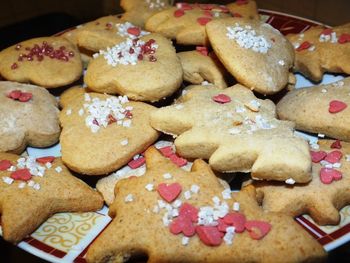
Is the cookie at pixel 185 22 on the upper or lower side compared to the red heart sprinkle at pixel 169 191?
upper

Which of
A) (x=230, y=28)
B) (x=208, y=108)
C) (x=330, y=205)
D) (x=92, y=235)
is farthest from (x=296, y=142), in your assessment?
(x=92, y=235)

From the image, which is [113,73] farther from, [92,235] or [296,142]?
[296,142]

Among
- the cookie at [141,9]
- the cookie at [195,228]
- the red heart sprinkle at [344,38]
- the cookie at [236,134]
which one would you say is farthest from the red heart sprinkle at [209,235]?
the cookie at [141,9]

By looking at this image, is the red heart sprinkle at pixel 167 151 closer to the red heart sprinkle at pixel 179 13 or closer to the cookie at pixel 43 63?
the cookie at pixel 43 63

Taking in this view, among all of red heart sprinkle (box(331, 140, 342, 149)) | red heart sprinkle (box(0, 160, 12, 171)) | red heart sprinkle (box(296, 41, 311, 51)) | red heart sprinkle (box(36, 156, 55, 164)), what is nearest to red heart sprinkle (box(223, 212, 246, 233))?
red heart sprinkle (box(331, 140, 342, 149))

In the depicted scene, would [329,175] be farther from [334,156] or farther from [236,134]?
[236,134]

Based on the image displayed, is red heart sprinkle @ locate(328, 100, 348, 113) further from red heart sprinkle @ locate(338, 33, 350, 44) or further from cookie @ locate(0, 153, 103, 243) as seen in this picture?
cookie @ locate(0, 153, 103, 243)

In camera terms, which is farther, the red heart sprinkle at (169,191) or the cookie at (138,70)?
the cookie at (138,70)

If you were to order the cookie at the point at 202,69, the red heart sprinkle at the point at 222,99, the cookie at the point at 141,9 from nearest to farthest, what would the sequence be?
the red heart sprinkle at the point at 222,99 < the cookie at the point at 202,69 < the cookie at the point at 141,9
